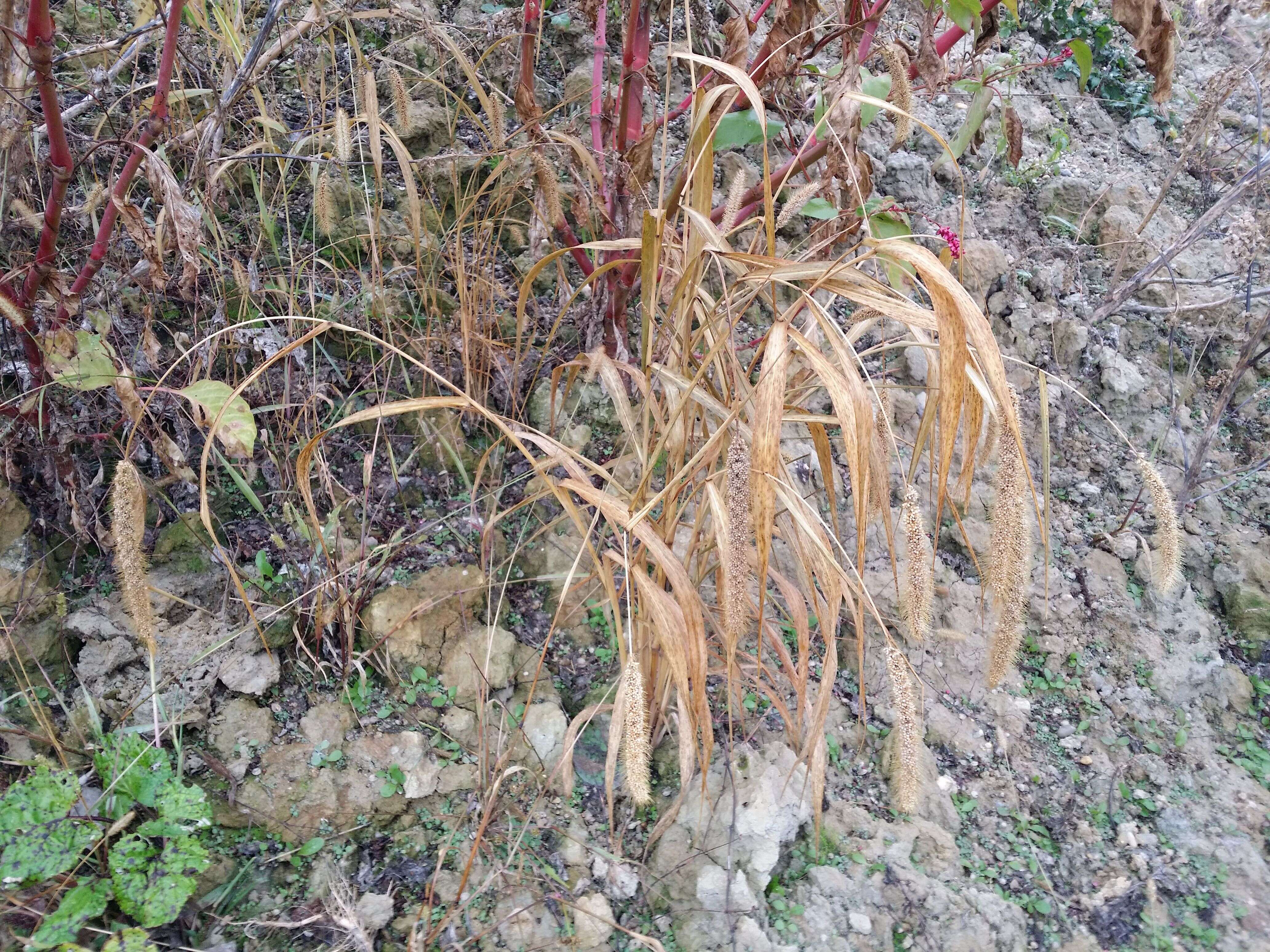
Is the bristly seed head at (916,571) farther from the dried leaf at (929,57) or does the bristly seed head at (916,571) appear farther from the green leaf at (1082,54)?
the green leaf at (1082,54)

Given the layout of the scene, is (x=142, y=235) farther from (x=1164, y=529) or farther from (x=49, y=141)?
(x=1164, y=529)

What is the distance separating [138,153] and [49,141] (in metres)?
0.19

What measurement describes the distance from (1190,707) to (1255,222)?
Answer: 1377 mm

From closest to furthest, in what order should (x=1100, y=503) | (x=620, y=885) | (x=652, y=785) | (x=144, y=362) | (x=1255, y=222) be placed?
1. (x=620, y=885)
2. (x=652, y=785)
3. (x=144, y=362)
4. (x=1100, y=503)
5. (x=1255, y=222)

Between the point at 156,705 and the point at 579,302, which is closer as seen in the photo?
the point at 156,705

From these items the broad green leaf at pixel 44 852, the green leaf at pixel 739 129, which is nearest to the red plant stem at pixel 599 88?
the green leaf at pixel 739 129

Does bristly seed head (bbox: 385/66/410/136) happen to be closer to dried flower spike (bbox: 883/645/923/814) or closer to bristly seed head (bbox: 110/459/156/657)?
bristly seed head (bbox: 110/459/156/657)

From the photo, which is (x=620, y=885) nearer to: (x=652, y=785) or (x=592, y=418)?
(x=652, y=785)

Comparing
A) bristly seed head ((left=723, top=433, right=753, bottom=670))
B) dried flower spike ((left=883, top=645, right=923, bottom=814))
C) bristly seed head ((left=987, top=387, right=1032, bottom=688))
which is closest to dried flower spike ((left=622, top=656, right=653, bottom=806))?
bristly seed head ((left=723, top=433, right=753, bottom=670))

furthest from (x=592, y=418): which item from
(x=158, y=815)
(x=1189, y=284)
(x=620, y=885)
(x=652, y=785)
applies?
(x=1189, y=284)

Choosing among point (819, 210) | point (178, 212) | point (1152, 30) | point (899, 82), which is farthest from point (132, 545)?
point (1152, 30)

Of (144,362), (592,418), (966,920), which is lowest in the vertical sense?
(966,920)

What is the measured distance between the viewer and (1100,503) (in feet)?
6.48

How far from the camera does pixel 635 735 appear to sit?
0.91 m
